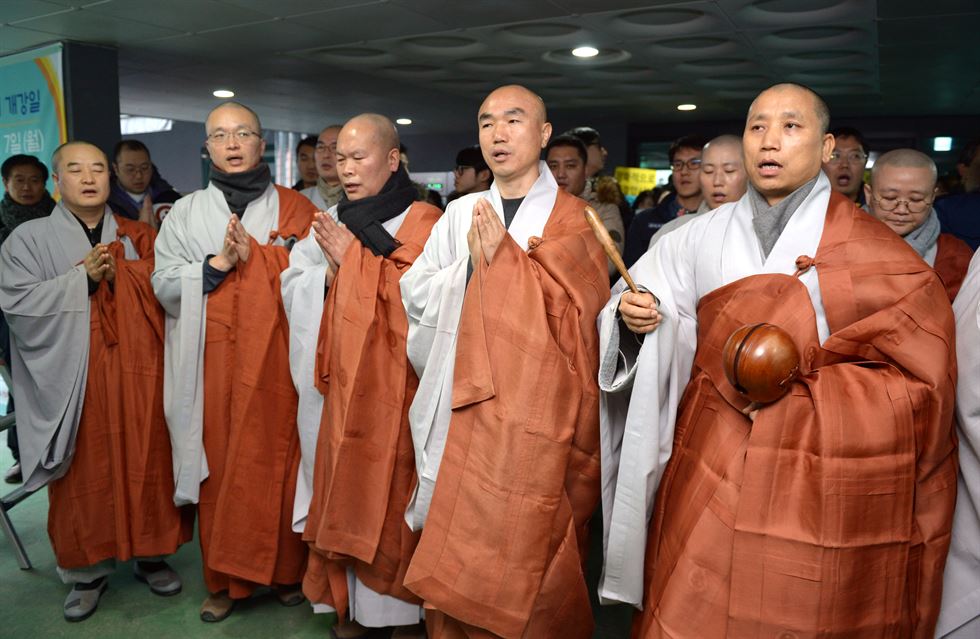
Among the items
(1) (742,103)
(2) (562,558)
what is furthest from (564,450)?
(1) (742,103)

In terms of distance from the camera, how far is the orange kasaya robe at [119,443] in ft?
10.8

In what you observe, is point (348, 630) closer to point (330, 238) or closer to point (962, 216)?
point (330, 238)

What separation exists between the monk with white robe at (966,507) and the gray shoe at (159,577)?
9.75 ft

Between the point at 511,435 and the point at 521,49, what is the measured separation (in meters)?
5.61

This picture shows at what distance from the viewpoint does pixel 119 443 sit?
3305mm

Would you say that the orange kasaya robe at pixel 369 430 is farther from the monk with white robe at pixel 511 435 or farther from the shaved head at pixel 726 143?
the shaved head at pixel 726 143

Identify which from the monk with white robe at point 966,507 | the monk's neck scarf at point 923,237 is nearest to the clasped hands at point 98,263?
the monk with white robe at point 966,507

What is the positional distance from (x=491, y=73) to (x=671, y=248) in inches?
258

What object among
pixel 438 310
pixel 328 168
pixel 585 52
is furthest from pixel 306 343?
pixel 585 52

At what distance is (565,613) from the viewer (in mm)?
2336

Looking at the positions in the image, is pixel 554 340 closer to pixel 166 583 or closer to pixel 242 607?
pixel 242 607

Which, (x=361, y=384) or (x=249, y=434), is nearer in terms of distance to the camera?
(x=361, y=384)

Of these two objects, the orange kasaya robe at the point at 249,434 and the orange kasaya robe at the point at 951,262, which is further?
the orange kasaya robe at the point at 249,434

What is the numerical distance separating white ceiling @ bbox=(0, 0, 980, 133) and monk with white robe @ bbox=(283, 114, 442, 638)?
9.72 ft
